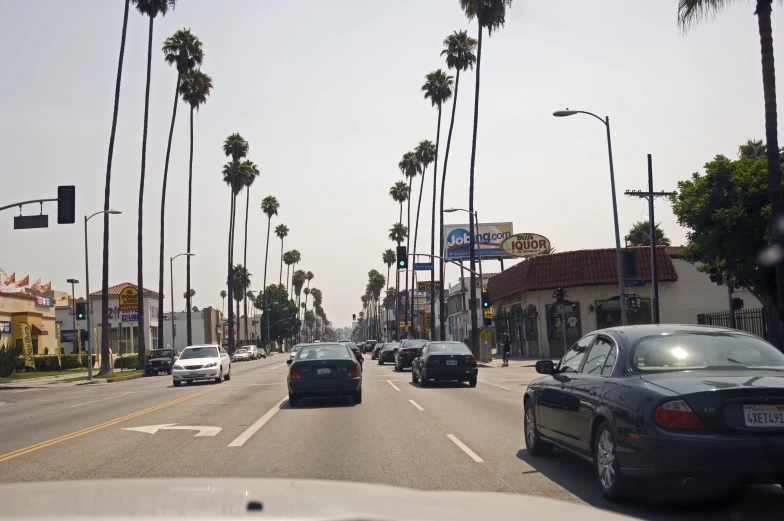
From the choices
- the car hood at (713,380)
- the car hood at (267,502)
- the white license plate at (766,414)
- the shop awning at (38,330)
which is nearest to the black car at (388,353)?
the shop awning at (38,330)

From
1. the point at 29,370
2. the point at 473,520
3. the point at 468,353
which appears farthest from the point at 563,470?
the point at 29,370

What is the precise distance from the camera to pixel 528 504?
4098 mm

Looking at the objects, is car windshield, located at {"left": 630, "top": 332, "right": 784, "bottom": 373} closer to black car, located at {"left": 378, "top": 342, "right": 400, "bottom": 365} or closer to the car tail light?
the car tail light

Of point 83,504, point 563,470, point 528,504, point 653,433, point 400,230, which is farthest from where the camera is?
point 400,230

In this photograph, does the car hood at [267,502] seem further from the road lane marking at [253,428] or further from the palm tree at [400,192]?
the palm tree at [400,192]

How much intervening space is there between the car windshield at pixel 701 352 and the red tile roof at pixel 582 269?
130ft

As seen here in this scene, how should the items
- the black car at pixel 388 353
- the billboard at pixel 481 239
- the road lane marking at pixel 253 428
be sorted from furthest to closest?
the billboard at pixel 481 239, the black car at pixel 388 353, the road lane marking at pixel 253 428

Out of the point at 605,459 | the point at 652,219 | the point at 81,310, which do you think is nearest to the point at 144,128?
the point at 81,310

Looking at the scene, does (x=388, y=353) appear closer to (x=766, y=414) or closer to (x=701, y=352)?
(x=701, y=352)

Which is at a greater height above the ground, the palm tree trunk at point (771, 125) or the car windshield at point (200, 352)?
the palm tree trunk at point (771, 125)

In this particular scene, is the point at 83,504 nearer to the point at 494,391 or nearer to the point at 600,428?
the point at 600,428

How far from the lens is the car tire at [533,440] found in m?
10.2

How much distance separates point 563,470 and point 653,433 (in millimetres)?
2673

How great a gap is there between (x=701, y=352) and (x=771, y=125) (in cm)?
1232
